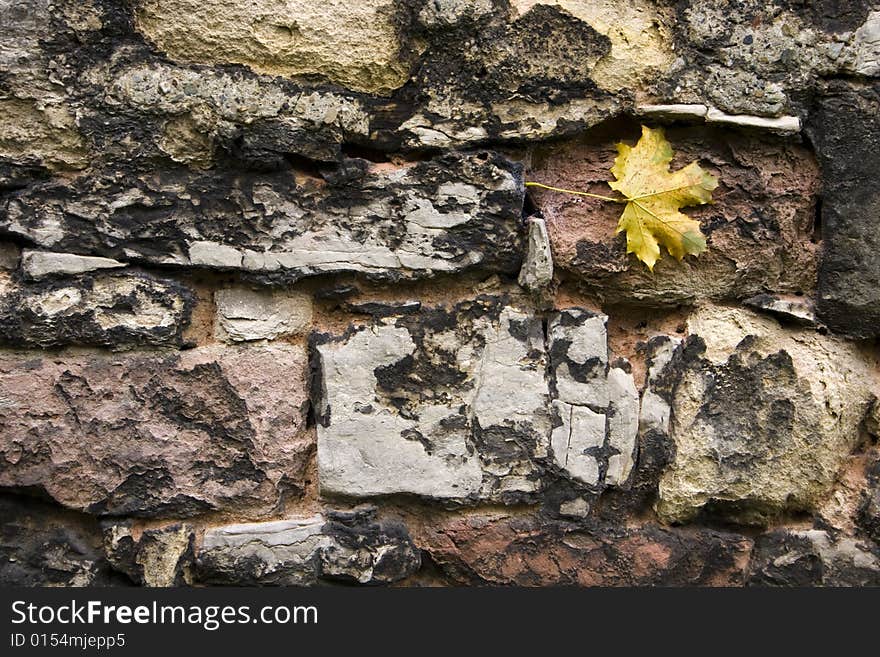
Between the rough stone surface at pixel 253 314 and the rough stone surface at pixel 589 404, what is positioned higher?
the rough stone surface at pixel 253 314

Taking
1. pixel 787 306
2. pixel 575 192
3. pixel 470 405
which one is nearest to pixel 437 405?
pixel 470 405

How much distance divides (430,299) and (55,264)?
74cm

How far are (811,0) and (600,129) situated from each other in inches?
19.5

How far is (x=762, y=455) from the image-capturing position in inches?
74.0

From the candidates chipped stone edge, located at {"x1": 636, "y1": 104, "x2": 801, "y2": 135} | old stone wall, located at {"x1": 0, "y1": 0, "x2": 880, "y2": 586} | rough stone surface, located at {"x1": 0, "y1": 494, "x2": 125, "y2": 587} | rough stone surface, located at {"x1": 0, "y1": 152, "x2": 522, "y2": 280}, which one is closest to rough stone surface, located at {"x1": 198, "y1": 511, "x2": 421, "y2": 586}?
old stone wall, located at {"x1": 0, "y1": 0, "x2": 880, "y2": 586}

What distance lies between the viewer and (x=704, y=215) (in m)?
1.85

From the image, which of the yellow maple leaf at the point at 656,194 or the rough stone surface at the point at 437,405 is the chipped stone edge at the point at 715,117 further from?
the rough stone surface at the point at 437,405

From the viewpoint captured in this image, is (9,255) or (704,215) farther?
(704,215)

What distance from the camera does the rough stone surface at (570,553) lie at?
184 centimetres

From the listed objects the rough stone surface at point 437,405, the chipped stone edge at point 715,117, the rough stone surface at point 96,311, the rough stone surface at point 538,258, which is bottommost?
the rough stone surface at point 437,405

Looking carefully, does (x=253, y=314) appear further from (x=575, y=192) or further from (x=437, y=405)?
(x=575, y=192)

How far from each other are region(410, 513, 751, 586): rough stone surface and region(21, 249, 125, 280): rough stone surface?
0.84m

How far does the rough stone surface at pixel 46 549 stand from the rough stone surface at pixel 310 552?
215 millimetres

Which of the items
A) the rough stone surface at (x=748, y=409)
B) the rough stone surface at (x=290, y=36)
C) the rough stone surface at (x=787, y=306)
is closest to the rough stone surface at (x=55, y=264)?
the rough stone surface at (x=290, y=36)
